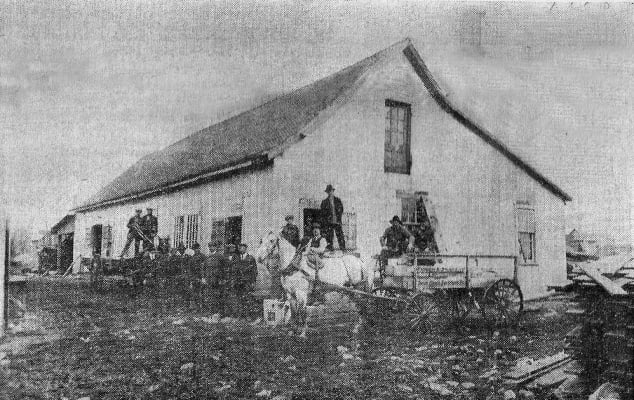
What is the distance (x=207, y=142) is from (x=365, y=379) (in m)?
2.58

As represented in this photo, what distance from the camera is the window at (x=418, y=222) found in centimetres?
509

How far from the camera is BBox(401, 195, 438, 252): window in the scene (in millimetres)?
5086

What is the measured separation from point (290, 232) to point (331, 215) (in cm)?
42

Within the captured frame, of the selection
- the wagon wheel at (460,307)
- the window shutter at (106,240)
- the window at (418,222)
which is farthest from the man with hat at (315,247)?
the window shutter at (106,240)

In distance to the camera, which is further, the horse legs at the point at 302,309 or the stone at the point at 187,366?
the horse legs at the point at 302,309

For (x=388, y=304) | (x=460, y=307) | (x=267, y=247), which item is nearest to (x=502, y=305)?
(x=460, y=307)

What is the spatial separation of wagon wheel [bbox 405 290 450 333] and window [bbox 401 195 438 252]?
18.5 inches

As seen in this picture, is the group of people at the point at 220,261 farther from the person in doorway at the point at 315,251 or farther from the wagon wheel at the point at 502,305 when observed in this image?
the wagon wheel at the point at 502,305

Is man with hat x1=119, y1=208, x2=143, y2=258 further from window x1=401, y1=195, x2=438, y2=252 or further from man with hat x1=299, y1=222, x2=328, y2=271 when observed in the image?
window x1=401, y1=195, x2=438, y2=252

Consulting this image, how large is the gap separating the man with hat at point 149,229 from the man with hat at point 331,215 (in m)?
1.55

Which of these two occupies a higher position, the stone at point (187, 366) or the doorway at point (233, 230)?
the doorway at point (233, 230)

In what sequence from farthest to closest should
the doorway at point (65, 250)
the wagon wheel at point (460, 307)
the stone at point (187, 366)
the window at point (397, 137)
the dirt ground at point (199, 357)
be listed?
the wagon wheel at point (460, 307), the window at point (397, 137), the doorway at point (65, 250), the stone at point (187, 366), the dirt ground at point (199, 357)

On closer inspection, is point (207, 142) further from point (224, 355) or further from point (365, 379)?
point (365, 379)

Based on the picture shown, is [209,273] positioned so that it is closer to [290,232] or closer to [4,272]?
[290,232]
